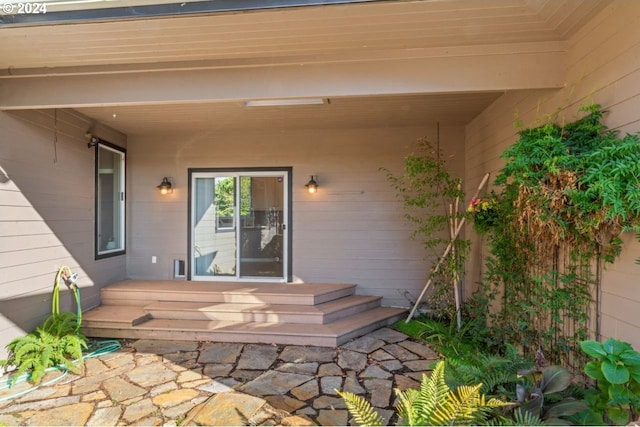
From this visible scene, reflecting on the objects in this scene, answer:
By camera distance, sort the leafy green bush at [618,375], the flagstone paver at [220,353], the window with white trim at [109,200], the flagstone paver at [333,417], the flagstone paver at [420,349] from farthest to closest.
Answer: the window with white trim at [109,200] < the flagstone paver at [420,349] < the flagstone paver at [220,353] < the flagstone paver at [333,417] < the leafy green bush at [618,375]

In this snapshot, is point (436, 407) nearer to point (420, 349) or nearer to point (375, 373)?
point (375, 373)

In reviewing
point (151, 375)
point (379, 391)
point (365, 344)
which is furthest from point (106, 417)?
point (365, 344)

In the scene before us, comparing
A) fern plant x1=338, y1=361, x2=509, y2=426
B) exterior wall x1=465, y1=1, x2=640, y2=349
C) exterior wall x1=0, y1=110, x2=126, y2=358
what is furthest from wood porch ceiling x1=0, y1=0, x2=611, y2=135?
fern plant x1=338, y1=361, x2=509, y2=426

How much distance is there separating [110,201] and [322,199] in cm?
340

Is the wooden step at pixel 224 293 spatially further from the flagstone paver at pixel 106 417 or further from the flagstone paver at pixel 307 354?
the flagstone paver at pixel 106 417

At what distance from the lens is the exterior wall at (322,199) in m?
5.27

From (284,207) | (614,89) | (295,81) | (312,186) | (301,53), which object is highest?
Answer: (301,53)

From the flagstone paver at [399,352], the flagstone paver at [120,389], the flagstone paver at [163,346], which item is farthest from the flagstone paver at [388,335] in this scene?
the flagstone paver at [120,389]

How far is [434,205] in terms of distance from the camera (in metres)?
4.94

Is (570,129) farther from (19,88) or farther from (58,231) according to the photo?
(58,231)

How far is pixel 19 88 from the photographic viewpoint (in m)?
3.34

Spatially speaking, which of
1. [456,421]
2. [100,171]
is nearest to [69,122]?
[100,171]

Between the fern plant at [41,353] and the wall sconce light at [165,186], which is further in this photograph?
the wall sconce light at [165,186]

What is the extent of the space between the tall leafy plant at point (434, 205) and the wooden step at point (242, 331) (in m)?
1.14
